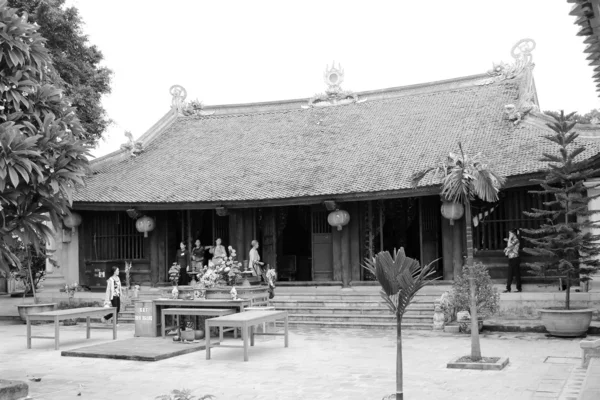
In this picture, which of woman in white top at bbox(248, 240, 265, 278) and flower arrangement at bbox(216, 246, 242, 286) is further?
woman in white top at bbox(248, 240, 265, 278)

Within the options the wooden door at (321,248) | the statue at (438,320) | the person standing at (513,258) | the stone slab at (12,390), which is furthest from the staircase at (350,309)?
the stone slab at (12,390)

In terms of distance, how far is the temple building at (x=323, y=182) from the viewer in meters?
15.1

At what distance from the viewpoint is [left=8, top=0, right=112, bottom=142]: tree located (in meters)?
18.8

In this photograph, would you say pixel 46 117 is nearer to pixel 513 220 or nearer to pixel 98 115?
pixel 513 220

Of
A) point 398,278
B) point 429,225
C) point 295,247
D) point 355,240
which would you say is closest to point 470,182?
point 398,278

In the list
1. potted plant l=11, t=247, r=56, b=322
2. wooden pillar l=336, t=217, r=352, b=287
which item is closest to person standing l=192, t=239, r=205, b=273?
potted plant l=11, t=247, r=56, b=322

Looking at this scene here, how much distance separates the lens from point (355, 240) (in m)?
16.4

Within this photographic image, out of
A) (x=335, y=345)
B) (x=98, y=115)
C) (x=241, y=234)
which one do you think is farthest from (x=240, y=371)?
(x=98, y=115)

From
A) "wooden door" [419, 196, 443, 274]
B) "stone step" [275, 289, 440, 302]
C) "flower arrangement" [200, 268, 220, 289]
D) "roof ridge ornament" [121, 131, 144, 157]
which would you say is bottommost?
"stone step" [275, 289, 440, 302]

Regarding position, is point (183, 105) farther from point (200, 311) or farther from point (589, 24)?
point (589, 24)

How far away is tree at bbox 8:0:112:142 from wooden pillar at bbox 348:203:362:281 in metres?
8.32

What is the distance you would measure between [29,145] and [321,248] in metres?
11.6

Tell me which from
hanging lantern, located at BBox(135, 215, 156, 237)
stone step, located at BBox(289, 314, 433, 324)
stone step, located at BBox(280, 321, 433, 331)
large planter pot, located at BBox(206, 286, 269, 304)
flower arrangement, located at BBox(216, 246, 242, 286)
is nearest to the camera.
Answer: large planter pot, located at BBox(206, 286, 269, 304)

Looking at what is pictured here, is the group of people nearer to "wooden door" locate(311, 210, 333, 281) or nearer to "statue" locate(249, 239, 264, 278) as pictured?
"statue" locate(249, 239, 264, 278)
